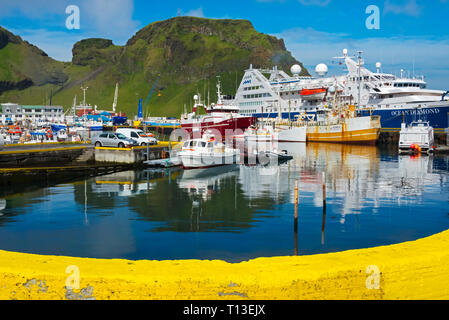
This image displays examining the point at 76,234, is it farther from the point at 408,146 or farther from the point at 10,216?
the point at 408,146

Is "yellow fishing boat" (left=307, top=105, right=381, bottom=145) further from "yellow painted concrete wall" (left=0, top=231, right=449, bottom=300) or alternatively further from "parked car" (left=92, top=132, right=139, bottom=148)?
"yellow painted concrete wall" (left=0, top=231, right=449, bottom=300)

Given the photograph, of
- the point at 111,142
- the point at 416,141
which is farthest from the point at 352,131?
the point at 111,142

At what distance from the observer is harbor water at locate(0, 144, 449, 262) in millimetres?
13641

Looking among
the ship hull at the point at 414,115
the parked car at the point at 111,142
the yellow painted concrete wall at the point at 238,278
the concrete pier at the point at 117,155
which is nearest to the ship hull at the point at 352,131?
the ship hull at the point at 414,115

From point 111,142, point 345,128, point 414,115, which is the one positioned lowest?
point 111,142

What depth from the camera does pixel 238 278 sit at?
5.14 m

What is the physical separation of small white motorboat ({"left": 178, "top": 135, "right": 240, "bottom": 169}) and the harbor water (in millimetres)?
3966

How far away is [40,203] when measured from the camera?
849 inches

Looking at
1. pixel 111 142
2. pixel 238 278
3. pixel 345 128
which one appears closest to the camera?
pixel 238 278

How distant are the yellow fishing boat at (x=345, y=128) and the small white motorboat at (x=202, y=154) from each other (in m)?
36.3

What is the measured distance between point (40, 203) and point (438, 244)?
66.3 ft

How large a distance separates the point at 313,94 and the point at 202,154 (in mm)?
65007

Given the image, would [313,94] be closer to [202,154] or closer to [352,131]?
[352,131]

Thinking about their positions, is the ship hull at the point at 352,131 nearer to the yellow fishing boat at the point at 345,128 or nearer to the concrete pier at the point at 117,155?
the yellow fishing boat at the point at 345,128
